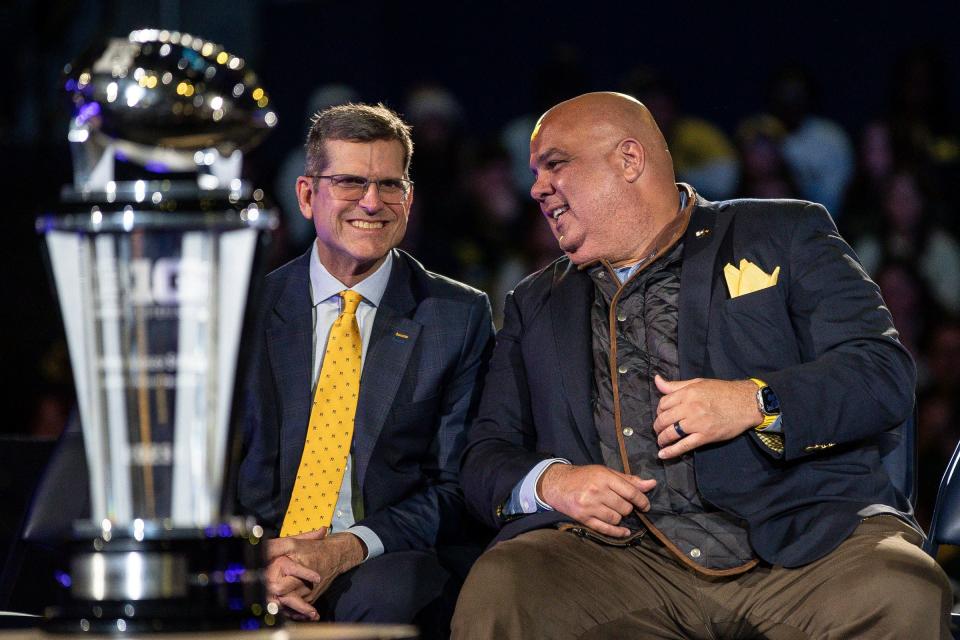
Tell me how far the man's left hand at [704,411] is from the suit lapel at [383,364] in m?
0.64

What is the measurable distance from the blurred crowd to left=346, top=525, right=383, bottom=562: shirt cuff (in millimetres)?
1984

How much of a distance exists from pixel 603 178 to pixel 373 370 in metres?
0.59

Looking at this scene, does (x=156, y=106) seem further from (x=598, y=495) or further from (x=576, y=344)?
(x=576, y=344)

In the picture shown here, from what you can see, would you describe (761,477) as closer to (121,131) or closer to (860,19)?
(121,131)

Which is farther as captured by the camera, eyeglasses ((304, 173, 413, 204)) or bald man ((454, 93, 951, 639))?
eyeglasses ((304, 173, 413, 204))

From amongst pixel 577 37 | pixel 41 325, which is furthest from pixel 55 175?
pixel 577 37

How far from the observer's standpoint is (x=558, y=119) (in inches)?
99.3

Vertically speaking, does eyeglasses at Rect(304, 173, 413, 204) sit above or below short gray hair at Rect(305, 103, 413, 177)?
below

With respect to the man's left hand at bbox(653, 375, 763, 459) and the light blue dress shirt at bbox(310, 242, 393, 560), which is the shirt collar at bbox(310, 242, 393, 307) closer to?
the light blue dress shirt at bbox(310, 242, 393, 560)

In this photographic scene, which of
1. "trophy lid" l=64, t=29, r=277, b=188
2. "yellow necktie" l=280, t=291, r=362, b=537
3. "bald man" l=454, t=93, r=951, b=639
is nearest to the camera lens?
"trophy lid" l=64, t=29, r=277, b=188

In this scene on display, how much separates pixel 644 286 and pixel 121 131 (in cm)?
Answer: 131

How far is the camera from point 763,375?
211cm

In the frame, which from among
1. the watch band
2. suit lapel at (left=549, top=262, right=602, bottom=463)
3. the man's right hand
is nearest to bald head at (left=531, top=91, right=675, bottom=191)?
suit lapel at (left=549, top=262, right=602, bottom=463)

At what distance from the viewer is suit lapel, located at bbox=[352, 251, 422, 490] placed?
248cm
